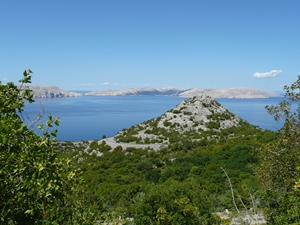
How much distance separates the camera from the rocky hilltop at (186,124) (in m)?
46.6

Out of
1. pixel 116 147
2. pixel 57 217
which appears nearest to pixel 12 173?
pixel 57 217

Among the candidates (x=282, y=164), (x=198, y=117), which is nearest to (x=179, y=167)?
(x=282, y=164)

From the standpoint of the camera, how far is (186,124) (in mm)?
50750

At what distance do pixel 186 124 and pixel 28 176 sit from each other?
4765cm

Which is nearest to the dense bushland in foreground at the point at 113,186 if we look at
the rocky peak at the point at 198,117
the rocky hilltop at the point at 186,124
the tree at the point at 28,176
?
the tree at the point at 28,176

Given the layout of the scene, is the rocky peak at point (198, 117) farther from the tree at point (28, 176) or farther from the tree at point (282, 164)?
the tree at point (28, 176)

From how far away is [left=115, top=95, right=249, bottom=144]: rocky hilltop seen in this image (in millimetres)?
46562

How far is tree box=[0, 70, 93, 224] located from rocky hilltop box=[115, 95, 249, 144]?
38.9 meters

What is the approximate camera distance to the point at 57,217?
14.3 feet

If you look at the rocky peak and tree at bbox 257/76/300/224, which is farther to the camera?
the rocky peak

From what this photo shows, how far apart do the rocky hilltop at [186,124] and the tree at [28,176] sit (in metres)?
38.9

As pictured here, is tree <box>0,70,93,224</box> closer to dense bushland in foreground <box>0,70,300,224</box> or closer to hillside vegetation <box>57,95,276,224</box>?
dense bushland in foreground <box>0,70,300,224</box>

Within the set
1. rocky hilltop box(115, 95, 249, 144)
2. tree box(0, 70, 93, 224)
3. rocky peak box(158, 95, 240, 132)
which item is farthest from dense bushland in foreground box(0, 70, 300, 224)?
rocky peak box(158, 95, 240, 132)

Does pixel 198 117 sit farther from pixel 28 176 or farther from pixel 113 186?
pixel 28 176
